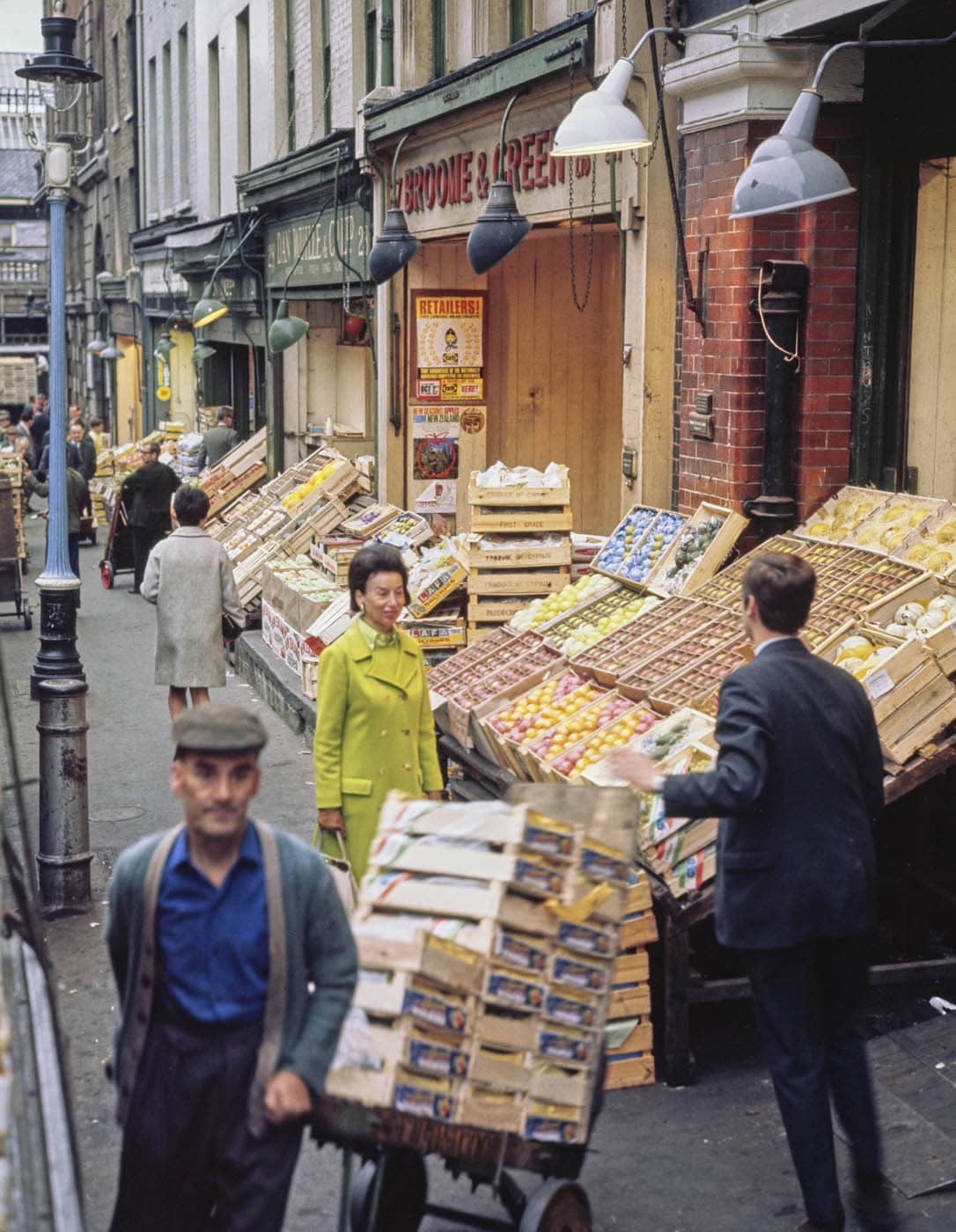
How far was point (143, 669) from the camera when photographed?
47.6 ft

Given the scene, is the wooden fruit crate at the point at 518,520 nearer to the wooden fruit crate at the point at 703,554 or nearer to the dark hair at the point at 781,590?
the wooden fruit crate at the point at 703,554

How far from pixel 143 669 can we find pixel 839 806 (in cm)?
1064

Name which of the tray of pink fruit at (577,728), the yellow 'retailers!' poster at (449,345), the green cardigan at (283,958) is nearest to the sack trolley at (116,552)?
the yellow 'retailers!' poster at (449,345)

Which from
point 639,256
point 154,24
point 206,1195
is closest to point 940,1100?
point 206,1195

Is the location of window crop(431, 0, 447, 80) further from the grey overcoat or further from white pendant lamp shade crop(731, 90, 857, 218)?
white pendant lamp shade crop(731, 90, 857, 218)

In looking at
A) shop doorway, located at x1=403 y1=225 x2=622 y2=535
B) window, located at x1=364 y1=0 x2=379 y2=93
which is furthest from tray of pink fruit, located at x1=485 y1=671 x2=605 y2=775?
window, located at x1=364 y1=0 x2=379 y2=93

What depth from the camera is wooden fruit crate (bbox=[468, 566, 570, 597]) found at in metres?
10.5

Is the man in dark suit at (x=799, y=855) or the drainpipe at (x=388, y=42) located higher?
the drainpipe at (x=388, y=42)

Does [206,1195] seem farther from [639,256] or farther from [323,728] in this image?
[639,256]

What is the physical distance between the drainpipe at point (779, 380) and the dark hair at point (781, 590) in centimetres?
434

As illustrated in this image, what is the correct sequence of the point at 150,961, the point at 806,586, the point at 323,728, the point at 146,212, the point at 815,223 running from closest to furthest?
the point at 150,961, the point at 806,586, the point at 323,728, the point at 815,223, the point at 146,212

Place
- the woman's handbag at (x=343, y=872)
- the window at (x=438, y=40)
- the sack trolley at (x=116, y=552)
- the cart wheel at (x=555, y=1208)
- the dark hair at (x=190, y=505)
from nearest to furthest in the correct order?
the cart wheel at (x=555, y=1208) → the woman's handbag at (x=343, y=872) → the dark hair at (x=190, y=505) → the window at (x=438, y=40) → the sack trolley at (x=116, y=552)

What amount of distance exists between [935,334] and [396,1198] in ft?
18.9

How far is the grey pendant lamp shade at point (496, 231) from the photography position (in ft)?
33.9
